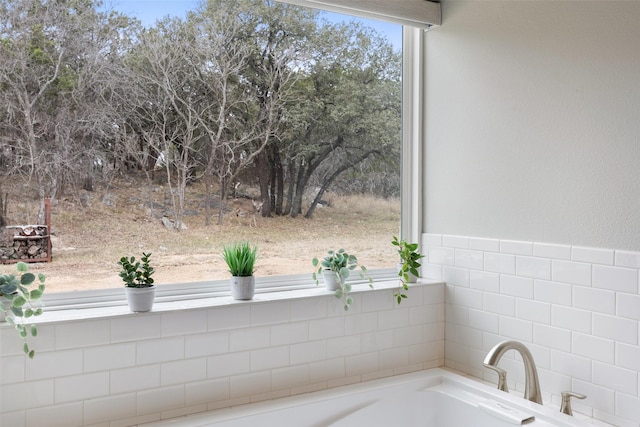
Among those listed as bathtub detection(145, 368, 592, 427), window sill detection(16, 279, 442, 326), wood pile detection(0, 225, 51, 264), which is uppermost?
wood pile detection(0, 225, 51, 264)

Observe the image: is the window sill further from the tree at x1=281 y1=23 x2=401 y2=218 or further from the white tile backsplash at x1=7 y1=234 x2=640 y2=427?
the tree at x1=281 y1=23 x2=401 y2=218

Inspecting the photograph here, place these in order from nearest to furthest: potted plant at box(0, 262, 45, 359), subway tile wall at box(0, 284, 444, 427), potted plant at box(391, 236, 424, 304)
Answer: potted plant at box(0, 262, 45, 359), subway tile wall at box(0, 284, 444, 427), potted plant at box(391, 236, 424, 304)

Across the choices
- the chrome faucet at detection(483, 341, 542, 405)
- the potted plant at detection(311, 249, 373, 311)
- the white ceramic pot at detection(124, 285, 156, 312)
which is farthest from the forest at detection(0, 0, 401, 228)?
the chrome faucet at detection(483, 341, 542, 405)

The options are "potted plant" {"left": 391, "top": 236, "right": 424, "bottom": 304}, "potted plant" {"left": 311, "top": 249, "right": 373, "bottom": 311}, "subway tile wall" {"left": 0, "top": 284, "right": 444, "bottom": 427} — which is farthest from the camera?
"potted plant" {"left": 391, "top": 236, "right": 424, "bottom": 304}

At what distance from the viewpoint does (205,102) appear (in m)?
2.43

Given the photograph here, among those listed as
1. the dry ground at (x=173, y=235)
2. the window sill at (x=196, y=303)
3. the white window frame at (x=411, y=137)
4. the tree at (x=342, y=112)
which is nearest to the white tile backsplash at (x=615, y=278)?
the window sill at (x=196, y=303)

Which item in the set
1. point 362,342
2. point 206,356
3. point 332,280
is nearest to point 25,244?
point 206,356

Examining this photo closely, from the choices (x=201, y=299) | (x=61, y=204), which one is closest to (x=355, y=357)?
(x=201, y=299)

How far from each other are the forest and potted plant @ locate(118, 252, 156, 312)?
34cm

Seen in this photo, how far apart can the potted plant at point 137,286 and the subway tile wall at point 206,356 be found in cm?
5

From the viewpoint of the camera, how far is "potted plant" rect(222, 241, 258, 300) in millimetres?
2293

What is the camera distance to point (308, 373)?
2.40 meters

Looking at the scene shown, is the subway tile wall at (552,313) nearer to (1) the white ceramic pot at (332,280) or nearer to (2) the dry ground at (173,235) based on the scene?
(2) the dry ground at (173,235)

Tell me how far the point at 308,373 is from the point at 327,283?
16.2 inches
